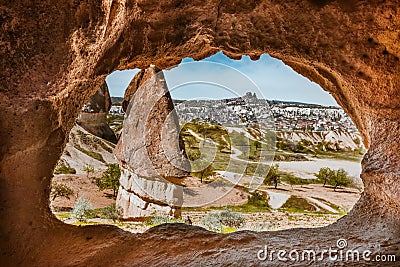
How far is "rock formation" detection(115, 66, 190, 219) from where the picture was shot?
202 inches

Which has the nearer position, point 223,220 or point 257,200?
point 223,220

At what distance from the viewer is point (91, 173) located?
7.40 metres

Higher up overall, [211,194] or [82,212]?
[211,194]

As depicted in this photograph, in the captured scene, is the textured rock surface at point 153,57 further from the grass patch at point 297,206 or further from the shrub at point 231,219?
the grass patch at point 297,206

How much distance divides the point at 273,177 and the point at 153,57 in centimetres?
577

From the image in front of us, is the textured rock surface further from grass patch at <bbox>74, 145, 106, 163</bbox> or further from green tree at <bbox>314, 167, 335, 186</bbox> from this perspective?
grass patch at <bbox>74, 145, 106, 163</bbox>

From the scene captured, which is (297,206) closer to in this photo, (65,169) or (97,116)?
(65,169)

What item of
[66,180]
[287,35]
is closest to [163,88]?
[66,180]

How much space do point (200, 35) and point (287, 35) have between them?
0.51 metres

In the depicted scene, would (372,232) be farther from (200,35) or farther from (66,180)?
(66,180)

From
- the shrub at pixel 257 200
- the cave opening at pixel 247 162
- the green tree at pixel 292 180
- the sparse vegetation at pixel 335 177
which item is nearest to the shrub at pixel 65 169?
the cave opening at pixel 247 162

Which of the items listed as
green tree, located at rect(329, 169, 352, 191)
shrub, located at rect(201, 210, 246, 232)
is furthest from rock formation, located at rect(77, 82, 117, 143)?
green tree, located at rect(329, 169, 352, 191)

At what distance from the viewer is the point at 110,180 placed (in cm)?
712

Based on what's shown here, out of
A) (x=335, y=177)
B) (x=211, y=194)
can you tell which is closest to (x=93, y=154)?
(x=211, y=194)
